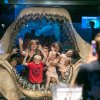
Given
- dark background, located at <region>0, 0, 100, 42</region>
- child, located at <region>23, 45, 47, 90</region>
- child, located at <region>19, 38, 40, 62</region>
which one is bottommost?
child, located at <region>23, 45, 47, 90</region>

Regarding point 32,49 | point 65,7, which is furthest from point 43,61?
point 65,7

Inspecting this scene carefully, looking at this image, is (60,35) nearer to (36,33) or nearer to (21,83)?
(36,33)

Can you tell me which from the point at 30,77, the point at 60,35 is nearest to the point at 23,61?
the point at 30,77

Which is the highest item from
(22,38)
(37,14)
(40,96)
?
(37,14)

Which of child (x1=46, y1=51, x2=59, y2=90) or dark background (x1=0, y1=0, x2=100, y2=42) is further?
dark background (x1=0, y1=0, x2=100, y2=42)

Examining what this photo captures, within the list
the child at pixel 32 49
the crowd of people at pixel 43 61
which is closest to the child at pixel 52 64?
the crowd of people at pixel 43 61

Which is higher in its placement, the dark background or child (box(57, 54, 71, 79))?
the dark background

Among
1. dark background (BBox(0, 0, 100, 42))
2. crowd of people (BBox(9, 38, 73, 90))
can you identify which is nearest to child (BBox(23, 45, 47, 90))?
crowd of people (BBox(9, 38, 73, 90))

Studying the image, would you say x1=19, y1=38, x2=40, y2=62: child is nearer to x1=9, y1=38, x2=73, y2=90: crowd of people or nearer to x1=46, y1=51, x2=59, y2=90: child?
x1=9, y1=38, x2=73, y2=90: crowd of people

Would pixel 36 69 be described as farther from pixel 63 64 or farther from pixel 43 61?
pixel 63 64

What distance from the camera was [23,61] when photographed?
5.96 meters

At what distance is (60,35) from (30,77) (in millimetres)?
800

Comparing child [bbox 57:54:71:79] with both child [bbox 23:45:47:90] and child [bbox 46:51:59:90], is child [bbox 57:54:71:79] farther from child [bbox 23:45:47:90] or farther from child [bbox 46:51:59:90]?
child [bbox 23:45:47:90]

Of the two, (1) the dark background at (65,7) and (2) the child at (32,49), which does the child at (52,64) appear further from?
(1) the dark background at (65,7)
